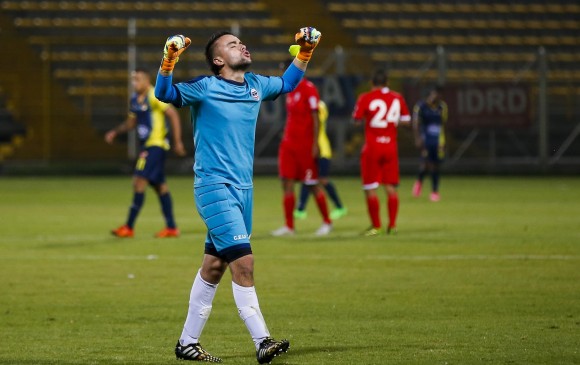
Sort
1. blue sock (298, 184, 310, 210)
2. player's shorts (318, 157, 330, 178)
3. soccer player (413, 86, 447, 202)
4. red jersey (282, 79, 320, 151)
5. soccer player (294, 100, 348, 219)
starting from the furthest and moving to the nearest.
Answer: soccer player (413, 86, 447, 202), player's shorts (318, 157, 330, 178), soccer player (294, 100, 348, 219), blue sock (298, 184, 310, 210), red jersey (282, 79, 320, 151)

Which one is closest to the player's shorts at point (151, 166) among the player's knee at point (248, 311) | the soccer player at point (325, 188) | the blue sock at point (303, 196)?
the blue sock at point (303, 196)

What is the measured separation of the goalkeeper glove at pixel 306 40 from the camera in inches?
322

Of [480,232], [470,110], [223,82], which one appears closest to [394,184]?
[480,232]

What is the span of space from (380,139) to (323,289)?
5707 millimetres

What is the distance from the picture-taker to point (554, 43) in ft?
131

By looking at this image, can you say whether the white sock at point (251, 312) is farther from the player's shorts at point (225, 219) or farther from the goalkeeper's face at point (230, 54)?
the goalkeeper's face at point (230, 54)

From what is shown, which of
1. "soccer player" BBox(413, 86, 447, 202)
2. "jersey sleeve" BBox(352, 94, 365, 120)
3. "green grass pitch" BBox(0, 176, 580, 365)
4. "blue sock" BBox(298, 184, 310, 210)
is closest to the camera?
"green grass pitch" BBox(0, 176, 580, 365)

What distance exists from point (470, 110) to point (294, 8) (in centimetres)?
800

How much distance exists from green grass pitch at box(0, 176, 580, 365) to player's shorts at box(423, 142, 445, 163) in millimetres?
4224

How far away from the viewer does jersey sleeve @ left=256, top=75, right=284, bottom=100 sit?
8.17 meters

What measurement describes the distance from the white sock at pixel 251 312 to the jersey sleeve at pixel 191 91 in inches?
46.1

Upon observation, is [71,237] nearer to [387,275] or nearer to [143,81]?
[143,81]

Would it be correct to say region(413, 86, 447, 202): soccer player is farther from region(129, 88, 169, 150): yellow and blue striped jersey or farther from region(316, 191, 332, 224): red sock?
region(129, 88, 169, 150): yellow and blue striped jersey

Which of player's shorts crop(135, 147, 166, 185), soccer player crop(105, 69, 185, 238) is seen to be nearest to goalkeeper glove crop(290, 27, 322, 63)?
soccer player crop(105, 69, 185, 238)
